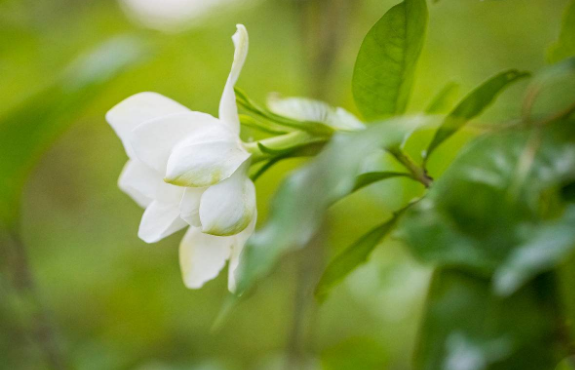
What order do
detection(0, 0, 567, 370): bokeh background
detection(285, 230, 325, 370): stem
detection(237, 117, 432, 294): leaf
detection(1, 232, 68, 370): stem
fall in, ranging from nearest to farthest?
detection(237, 117, 432, 294): leaf → detection(1, 232, 68, 370): stem → detection(285, 230, 325, 370): stem → detection(0, 0, 567, 370): bokeh background

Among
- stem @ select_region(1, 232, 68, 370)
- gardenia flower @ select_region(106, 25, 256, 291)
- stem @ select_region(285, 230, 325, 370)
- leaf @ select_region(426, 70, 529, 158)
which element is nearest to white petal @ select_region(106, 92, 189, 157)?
gardenia flower @ select_region(106, 25, 256, 291)

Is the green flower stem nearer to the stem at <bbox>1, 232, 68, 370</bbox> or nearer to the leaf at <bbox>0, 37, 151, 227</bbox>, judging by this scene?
the leaf at <bbox>0, 37, 151, 227</bbox>

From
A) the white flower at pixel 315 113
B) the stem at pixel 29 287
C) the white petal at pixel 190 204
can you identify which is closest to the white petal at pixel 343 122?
the white flower at pixel 315 113

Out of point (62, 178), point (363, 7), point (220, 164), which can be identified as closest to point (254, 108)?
point (220, 164)

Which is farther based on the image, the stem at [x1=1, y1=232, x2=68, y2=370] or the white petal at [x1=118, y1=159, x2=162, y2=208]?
the stem at [x1=1, y1=232, x2=68, y2=370]

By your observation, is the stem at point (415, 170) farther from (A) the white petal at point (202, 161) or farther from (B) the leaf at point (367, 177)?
(A) the white petal at point (202, 161)

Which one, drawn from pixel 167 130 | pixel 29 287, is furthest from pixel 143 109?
pixel 29 287

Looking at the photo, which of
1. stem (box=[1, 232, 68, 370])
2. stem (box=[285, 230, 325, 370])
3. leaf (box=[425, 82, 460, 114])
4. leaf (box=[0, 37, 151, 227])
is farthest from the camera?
stem (box=[285, 230, 325, 370])

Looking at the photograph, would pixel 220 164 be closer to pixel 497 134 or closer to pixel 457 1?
pixel 497 134
